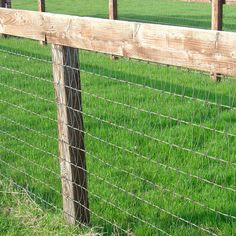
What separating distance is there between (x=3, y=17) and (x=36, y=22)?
0.58m

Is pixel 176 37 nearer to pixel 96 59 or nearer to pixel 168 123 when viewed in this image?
pixel 168 123

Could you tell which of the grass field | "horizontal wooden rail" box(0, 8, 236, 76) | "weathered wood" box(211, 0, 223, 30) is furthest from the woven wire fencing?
"weathered wood" box(211, 0, 223, 30)

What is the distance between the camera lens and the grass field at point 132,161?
406cm

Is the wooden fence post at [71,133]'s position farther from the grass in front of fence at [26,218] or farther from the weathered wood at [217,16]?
the weathered wood at [217,16]

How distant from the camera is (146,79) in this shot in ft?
27.2

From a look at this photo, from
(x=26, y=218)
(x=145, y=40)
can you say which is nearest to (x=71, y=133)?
(x=26, y=218)

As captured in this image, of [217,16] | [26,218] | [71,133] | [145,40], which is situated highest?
[145,40]

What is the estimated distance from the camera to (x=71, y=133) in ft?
13.0

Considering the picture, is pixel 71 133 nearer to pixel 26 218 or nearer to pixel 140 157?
pixel 26 218

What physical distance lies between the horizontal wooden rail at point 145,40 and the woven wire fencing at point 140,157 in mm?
250

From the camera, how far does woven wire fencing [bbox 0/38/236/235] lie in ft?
13.3

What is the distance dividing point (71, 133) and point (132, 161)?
4.44 feet

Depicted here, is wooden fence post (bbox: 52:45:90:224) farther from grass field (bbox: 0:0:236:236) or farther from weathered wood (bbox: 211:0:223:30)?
weathered wood (bbox: 211:0:223:30)

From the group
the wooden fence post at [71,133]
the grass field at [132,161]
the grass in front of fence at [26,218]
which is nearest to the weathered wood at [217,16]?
the grass field at [132,161]
